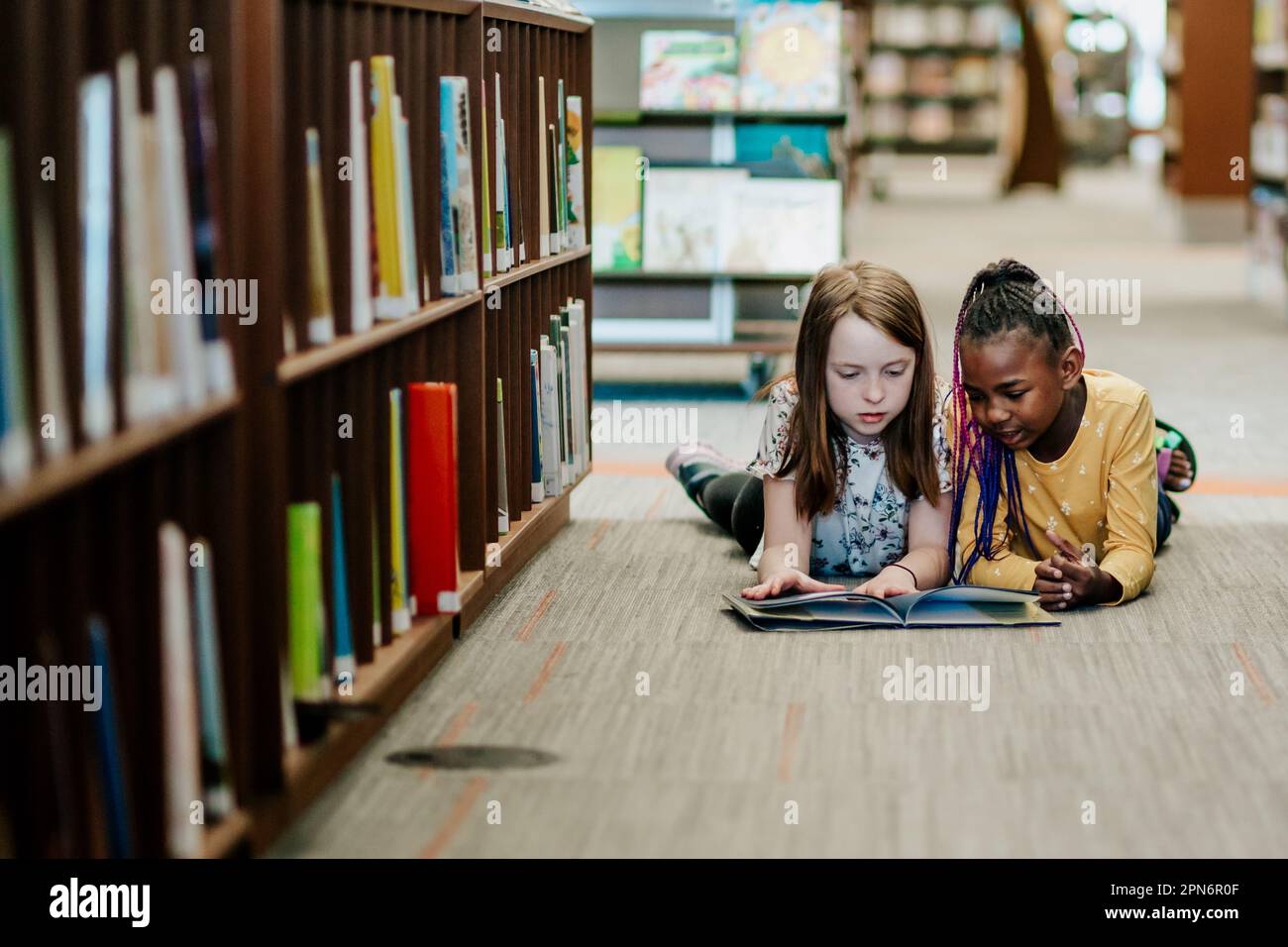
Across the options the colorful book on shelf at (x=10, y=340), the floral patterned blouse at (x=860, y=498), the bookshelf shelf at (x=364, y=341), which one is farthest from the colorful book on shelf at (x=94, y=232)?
the floral patterned blouse at (x=860, y=498)

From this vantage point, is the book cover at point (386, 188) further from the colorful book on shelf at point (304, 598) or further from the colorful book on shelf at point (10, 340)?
the colorful book on shelf at point (10, 340)

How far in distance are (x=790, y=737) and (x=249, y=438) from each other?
0.90 m

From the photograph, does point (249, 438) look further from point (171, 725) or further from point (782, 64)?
point (782, 64)

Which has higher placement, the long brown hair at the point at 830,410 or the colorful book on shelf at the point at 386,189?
the colorful book on shelf at the point at 386,189

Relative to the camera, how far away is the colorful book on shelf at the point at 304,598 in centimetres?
205

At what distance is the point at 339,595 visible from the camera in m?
2.25

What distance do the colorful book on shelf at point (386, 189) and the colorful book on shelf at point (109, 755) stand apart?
3.01 feet

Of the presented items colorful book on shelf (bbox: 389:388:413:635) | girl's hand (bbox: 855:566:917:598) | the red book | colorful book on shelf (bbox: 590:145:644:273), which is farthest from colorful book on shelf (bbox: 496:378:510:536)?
colorful book on shelf (bbox: 590:145:644:273)

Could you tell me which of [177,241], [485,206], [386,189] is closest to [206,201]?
[177,241]

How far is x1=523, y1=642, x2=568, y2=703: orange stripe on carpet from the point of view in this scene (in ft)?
8.36

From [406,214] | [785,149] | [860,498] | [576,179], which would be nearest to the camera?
[406,214]

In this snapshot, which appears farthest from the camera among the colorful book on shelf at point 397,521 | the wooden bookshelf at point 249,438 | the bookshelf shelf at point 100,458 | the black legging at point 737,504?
the black legging at point 737,504

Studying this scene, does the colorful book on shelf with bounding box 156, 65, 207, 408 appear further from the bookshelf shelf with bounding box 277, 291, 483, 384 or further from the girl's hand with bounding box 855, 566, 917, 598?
the girl's hand with bounding box 855, 566, 917, 598
